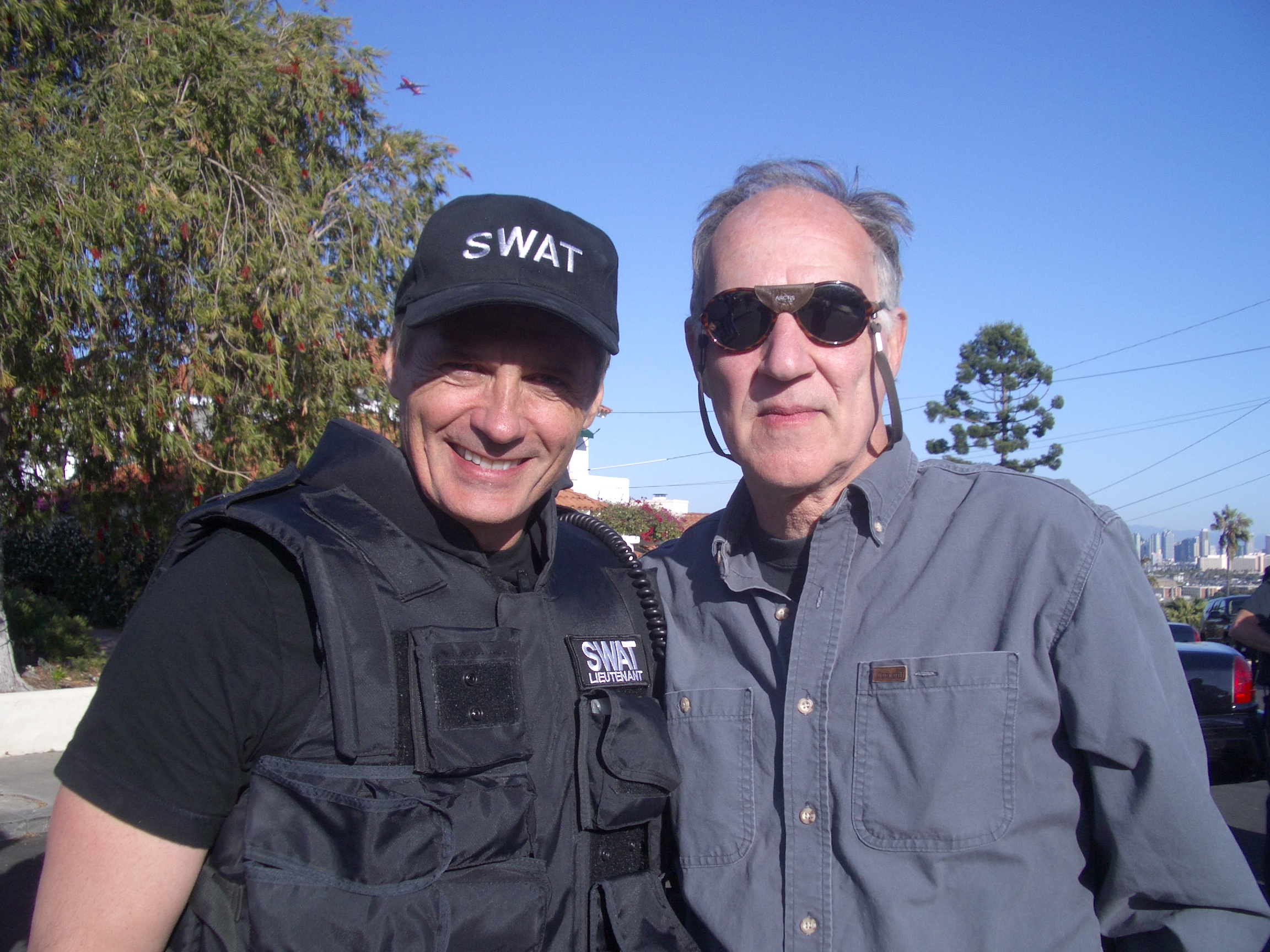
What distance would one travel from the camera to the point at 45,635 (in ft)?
36.6

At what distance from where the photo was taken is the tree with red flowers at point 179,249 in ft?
21.8

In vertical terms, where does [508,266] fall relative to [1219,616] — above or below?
above

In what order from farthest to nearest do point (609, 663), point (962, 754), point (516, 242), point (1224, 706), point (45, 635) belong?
1. point (45, 635)
2. point (1224, 706)
3. point (609, 663)
4. point (516, 242)
5. point (962, 754)

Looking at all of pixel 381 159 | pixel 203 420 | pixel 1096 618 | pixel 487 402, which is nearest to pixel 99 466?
pixel 203 420

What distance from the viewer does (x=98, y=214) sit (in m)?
6.49

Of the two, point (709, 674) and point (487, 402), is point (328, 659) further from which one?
point (709, 674)

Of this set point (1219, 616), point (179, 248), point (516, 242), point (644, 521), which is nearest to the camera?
point (516, 242)

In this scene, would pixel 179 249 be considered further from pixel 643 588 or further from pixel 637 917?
pixel 637 917

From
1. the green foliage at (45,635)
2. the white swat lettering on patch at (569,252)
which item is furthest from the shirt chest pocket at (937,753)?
the green foliage at (45,635)

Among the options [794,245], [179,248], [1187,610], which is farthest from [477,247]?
[1187,610]

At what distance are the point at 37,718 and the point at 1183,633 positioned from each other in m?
12.0

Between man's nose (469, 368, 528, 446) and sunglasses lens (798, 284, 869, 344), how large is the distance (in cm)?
63

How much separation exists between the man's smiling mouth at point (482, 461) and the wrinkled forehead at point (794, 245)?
2.11 feet

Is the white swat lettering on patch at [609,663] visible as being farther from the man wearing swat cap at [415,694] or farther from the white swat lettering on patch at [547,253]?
the white swat lettering on patch at [547,253]
